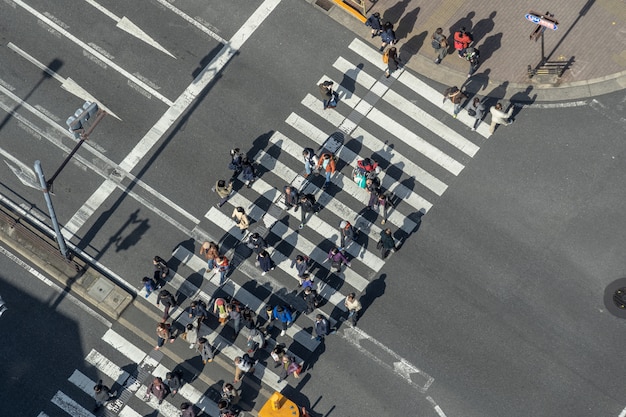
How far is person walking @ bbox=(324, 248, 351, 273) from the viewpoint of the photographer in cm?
3869

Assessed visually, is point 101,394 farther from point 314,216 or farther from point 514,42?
point 514,42

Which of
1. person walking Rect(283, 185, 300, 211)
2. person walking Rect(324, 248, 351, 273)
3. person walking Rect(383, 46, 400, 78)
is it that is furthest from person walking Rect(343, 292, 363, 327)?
person walking Rect(383, 46, 400, 78)

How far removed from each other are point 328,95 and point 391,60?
3128mm


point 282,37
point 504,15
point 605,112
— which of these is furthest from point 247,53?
point 605,112

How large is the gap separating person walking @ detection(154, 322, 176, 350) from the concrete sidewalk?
50.3 ft

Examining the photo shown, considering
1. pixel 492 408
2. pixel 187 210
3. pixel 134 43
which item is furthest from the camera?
pixel 134 43

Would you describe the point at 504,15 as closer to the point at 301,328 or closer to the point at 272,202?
the point at 272,202

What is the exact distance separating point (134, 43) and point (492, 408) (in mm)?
21116

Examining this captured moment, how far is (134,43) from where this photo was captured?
4359 cm

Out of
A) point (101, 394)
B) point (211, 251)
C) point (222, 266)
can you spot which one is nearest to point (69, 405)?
point (101, 394)

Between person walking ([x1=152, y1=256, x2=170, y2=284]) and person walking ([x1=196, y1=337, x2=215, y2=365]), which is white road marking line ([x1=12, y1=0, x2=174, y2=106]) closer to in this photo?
person walking ([x1=152, y1=256, x2=170, y2=284])

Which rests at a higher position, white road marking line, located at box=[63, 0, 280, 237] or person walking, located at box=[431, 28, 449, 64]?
person walking, located at box=[431, 28, 449, 64]

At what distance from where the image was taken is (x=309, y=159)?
40.4 meters

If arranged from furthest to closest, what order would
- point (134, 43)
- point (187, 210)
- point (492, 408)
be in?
point (134, 43) → point (187, 210) → point (492, 408)
